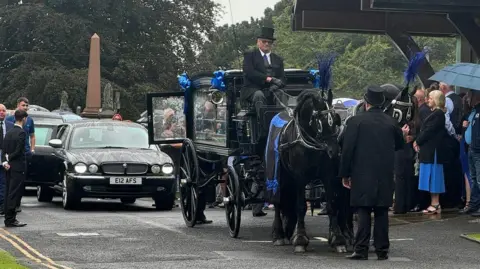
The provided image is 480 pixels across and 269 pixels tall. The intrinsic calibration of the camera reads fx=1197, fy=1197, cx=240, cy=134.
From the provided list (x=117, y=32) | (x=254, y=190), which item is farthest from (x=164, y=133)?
(x=117, y=32)

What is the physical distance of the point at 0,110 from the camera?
1947cm

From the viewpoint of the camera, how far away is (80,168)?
20.5 metres

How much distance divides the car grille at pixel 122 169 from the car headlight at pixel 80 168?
1.07ft

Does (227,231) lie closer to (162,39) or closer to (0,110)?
(0,110)

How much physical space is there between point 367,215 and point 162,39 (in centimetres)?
5554

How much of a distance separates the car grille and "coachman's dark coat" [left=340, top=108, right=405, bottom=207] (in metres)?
7.99

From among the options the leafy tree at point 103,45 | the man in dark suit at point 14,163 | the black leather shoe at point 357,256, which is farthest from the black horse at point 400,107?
the leafy tree at point 103,45

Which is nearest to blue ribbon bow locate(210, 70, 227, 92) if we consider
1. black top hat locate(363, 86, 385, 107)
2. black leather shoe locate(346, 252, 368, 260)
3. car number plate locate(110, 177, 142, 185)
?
black top hat locate(363, 86, 385, 107)

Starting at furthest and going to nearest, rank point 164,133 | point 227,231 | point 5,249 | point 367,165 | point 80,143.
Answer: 1. point 80,143
2. point 164,133
3. point 227,231
4. point 5,249
5. point 367,165

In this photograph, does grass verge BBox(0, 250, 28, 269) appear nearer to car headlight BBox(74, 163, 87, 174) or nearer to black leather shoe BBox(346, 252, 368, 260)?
black leather shoe BBox(346, 252, 368, 260)

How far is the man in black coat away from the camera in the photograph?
13047 mm

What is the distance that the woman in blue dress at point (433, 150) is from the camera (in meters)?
17.9

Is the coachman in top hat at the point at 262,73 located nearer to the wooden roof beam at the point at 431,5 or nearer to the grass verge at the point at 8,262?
the grass verge at the point at 8,262

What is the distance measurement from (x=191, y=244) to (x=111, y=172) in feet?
20.4
